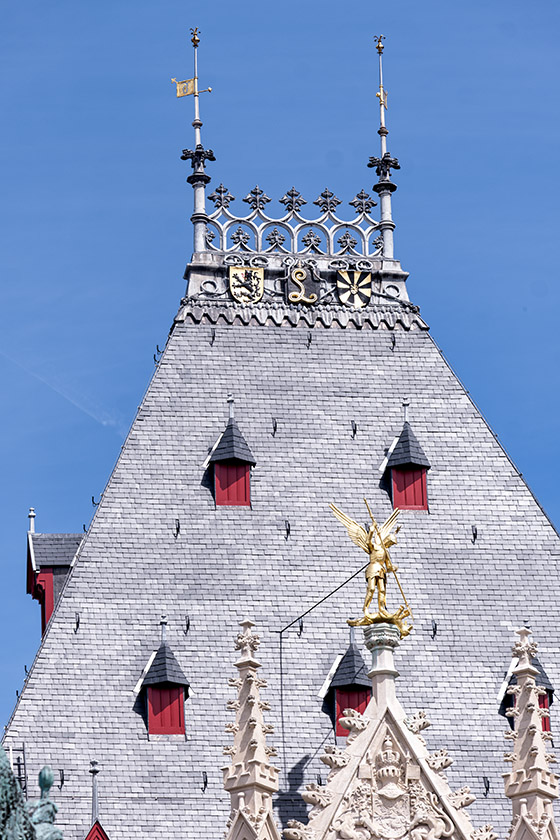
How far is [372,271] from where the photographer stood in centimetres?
5344

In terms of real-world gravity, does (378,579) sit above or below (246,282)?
below

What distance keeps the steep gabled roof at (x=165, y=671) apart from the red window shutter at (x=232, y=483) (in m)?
4.58

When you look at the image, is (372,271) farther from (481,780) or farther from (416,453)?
(481,780)

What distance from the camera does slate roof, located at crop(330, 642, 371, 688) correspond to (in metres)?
45.0

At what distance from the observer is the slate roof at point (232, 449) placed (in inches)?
1921

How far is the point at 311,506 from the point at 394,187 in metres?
9.65

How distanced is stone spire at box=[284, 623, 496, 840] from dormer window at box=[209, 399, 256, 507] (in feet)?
26.5

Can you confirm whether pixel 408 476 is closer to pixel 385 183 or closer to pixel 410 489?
pixel 410 489

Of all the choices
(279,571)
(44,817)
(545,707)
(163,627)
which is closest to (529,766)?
(545,707)

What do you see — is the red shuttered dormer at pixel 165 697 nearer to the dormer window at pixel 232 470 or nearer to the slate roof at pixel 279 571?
the slate roof at pixel 279 571

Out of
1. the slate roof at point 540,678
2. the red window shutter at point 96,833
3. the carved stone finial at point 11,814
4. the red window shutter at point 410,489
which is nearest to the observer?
the carved stone finial at point 11,814

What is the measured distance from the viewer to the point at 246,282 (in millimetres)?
52688

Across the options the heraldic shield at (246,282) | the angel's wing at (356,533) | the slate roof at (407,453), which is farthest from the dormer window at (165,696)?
the heraldic shield at (246,282)

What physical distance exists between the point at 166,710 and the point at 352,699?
11.4 feet
